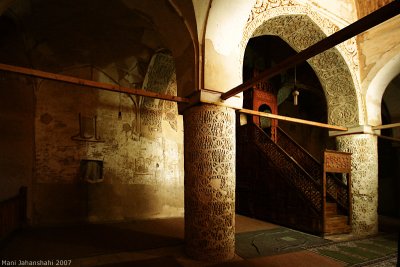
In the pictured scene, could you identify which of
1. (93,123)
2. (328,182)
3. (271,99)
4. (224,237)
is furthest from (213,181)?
(271,99)

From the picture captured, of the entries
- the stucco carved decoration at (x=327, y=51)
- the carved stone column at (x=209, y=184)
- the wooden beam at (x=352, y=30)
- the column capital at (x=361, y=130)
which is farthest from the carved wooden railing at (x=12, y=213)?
the column capital at (x=361, y=130)

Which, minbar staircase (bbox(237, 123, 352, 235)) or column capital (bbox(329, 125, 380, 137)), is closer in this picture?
minbar staircase (bbox(237, 123, 352, 235))

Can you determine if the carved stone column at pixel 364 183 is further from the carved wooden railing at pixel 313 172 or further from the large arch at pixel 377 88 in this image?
the large arch at pixel 377 88

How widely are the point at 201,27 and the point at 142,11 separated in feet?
3.64

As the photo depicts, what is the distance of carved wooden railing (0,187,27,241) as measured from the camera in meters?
4.72

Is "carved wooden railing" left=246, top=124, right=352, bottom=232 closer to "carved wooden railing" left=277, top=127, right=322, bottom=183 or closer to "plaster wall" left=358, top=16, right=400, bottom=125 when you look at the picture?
"carved wooden railing" left=277, top=127, right=322, bottom=183

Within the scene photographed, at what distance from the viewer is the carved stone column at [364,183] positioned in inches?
247

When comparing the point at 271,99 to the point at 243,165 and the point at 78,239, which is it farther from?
the point at 78,239

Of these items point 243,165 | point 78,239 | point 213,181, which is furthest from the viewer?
point 243,165

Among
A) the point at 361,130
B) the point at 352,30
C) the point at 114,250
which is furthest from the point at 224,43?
the point at 361,130

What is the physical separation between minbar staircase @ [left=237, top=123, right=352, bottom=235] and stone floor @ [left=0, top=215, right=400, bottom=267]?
0.75 meters

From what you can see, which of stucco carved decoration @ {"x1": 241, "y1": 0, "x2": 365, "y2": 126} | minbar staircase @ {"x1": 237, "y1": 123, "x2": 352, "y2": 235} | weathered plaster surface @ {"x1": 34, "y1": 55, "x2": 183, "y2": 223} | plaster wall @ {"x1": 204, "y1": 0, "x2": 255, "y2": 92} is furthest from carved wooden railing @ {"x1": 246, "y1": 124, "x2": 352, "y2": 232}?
plaster wall @ {"x1": 204, "y1": 0, "x2": 255, "y2": 92}

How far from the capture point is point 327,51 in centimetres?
639

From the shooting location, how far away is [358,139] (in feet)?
21.1
